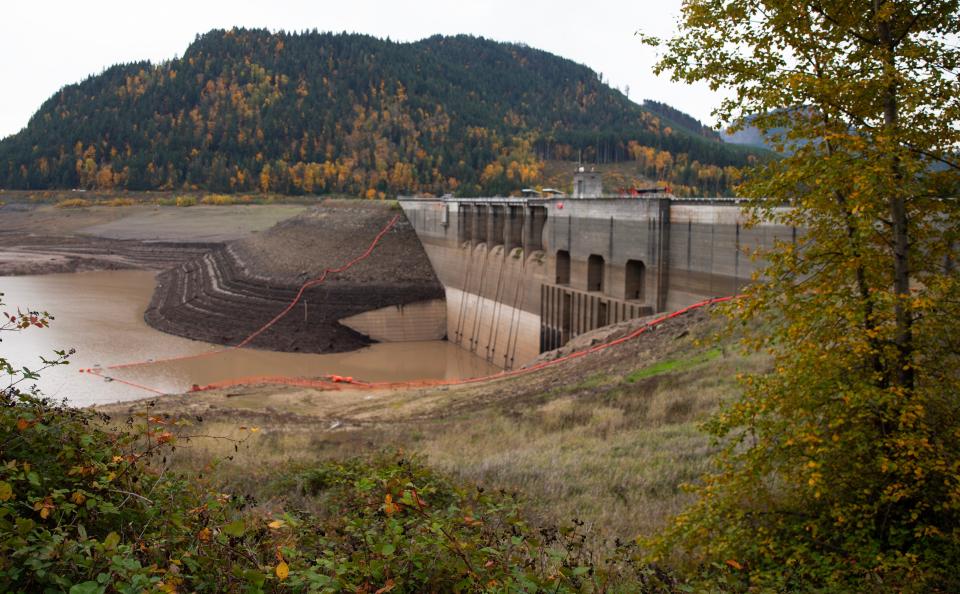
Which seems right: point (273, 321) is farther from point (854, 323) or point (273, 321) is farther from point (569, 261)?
point (854, 323)

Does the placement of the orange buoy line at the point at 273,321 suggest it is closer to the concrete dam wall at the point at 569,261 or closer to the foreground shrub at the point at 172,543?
the concrete dam wall at the point at 569,261

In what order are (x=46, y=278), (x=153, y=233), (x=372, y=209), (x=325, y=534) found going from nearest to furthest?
(x=325, y=534)
(x=372, y=209)
(x=46, y=278)
(x=153, y=233)

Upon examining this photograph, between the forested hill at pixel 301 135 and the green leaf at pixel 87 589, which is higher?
the forested hill at pixel 301 135

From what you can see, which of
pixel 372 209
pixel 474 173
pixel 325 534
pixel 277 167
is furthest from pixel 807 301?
pixel 277 167

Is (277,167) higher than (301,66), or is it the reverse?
(301,66)

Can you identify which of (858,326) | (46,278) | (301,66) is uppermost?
(301,66)

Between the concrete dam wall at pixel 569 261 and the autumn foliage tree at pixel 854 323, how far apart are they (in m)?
8.82

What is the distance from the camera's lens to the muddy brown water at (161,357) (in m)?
31.7

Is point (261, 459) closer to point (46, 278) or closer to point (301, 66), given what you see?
point (46, 278)

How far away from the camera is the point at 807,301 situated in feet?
21.7

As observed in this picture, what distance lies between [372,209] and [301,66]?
144 m

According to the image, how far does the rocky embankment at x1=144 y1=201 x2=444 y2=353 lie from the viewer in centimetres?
4219

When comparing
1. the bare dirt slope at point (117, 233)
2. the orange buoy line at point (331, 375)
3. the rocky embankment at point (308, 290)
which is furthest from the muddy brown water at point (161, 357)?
the bare dirt slope at point (117, 233)

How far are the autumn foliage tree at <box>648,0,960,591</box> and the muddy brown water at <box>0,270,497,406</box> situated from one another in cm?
2748
